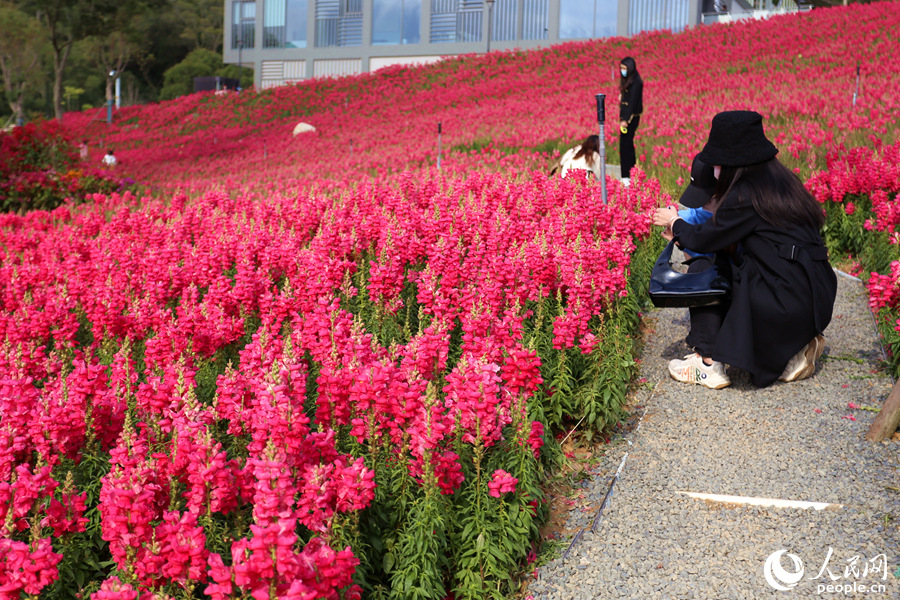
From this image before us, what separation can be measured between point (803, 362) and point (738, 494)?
165 centimetres

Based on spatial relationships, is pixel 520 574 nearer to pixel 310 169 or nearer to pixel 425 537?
pixel 425 537

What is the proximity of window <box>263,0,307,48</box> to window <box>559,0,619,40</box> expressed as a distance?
61.4 feet

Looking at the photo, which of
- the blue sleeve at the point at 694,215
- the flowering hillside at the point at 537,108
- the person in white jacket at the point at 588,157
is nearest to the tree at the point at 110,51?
the flowering hillside at the point at 537,108

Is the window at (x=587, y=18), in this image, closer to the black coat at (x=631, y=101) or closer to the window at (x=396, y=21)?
the window at (x=396, y=21)

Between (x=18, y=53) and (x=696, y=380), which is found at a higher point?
(x=18, y=53)

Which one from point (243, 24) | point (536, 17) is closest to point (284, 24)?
point (243, 24)

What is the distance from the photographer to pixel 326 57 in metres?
53.3

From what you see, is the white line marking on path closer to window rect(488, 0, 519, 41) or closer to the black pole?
the black pole

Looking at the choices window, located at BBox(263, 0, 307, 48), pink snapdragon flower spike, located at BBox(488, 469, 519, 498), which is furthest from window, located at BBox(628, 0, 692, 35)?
pink snapdragon flower spike, located at BBox(488, 469, 519, 498)

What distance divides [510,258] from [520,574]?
251cm

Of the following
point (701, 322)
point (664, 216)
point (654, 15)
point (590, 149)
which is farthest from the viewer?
point (654, 15)

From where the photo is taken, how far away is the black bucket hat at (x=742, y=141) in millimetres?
5000

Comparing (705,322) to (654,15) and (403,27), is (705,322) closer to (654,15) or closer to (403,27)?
(654,15)

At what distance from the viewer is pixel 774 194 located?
5023 millimetres
